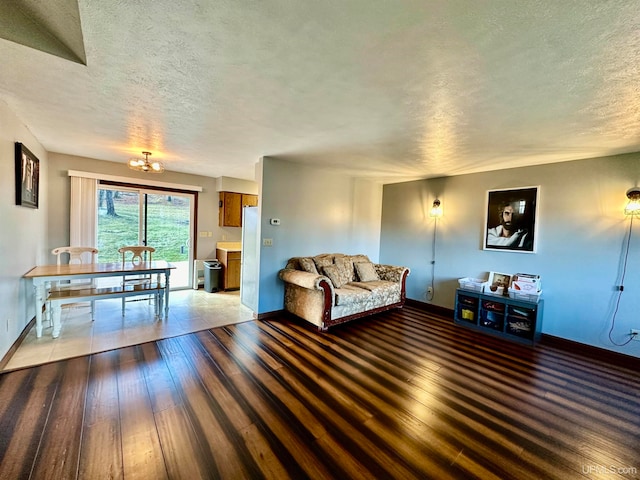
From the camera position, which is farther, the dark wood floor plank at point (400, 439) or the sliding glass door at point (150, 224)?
the sliding glass door at point (150, 224)

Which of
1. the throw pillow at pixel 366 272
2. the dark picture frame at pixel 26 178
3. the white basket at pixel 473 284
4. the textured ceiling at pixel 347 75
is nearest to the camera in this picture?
the textured ceiling at pixel 347 75

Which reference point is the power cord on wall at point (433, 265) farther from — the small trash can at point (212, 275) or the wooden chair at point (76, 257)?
the wooden chair at point (76, 257)

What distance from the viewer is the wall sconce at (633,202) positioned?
10.2 feet

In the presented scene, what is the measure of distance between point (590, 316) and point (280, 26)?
4729 millimetres

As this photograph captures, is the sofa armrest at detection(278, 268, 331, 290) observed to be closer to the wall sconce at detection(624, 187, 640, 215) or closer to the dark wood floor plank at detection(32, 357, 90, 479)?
the dark wood floor plank at detection(32, 357, 90, 479)

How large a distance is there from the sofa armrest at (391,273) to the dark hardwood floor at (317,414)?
72.4 inches

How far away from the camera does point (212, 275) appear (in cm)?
570

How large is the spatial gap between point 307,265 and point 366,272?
1.26 metres

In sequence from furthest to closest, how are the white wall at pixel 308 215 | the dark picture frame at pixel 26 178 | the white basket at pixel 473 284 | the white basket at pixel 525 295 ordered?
the white wall at pixel 308 215, the white basket at pixel 473 284, the white basket at pixel 525 295, the dark picture frame at pixel 26 178

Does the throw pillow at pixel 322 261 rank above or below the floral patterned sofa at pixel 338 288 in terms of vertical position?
above

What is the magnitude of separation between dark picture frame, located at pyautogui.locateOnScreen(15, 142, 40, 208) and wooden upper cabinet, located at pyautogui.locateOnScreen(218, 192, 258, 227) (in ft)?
9.91

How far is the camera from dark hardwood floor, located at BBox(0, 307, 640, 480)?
1590 millimetres

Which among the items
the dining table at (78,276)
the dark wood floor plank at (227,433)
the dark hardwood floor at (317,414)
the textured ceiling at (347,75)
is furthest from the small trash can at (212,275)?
the dark wood floor plank at (227,433)

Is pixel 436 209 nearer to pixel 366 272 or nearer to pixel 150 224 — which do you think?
pixel 366 272
